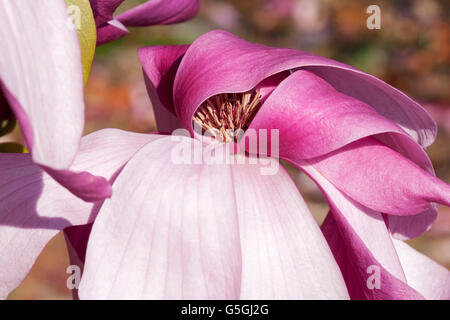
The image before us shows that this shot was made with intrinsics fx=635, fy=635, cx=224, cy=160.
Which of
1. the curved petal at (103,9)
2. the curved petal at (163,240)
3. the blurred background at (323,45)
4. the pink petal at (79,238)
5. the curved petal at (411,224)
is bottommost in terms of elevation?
the blurred background at (323,45)

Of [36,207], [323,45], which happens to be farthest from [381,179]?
[323,45]

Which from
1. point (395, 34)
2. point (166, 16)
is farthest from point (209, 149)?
point (395, 34)

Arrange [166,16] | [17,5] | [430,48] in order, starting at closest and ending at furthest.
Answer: [17,5] < [166,16] < [430,48]

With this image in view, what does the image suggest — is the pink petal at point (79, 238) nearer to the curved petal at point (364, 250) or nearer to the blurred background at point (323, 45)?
the curved petal at point (364, 250)

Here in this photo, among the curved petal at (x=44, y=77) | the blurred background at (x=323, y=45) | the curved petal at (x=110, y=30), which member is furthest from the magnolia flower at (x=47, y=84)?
the blurred background at (x=323, y=45)

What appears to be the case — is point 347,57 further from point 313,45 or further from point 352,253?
point 352,253

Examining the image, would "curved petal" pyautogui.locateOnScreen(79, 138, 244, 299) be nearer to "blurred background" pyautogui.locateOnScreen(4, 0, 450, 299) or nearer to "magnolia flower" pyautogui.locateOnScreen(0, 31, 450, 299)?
"magnolia flower" pyautogui.locateOnScreen(0, 31, 450, 299)

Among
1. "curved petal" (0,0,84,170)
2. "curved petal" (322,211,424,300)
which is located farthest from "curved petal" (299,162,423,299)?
"curved petal" (0,0,84,170)
